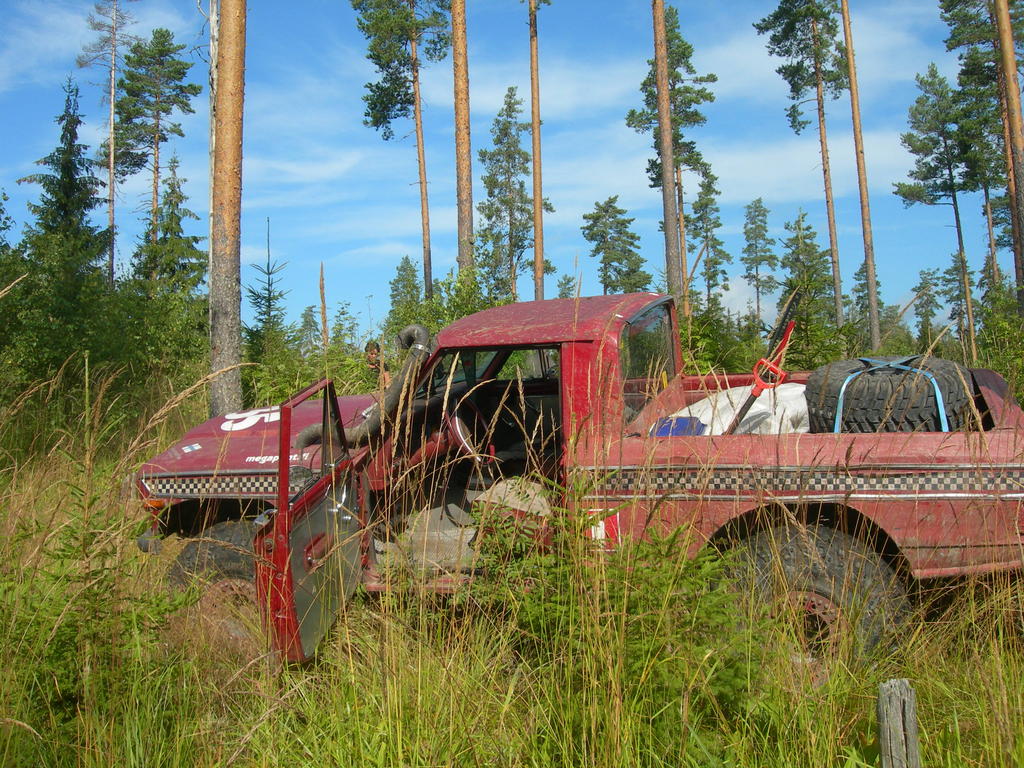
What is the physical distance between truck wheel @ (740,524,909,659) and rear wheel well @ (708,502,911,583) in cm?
4

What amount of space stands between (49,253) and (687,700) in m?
9.46

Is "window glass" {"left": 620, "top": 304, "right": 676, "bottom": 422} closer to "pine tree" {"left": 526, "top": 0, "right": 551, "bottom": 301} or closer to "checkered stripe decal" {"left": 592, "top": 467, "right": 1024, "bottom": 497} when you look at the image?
"checkered stripe decal" {"left": 592, "top": 467, "right": 1024, "bottom": 497}

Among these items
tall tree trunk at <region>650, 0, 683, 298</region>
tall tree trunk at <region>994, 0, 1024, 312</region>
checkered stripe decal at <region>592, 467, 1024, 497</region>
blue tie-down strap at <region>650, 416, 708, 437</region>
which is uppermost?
tall tree trunk at <region>650, 0, 683, 298</region>

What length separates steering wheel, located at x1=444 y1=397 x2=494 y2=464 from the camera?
13.2 ft

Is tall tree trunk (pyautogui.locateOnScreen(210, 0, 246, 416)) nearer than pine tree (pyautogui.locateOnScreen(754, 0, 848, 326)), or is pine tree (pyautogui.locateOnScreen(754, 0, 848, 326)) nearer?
tall tree trunk (pyautogui.locateOnScreen(210, 0, 246, 416))

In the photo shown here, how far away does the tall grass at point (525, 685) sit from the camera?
2178mm

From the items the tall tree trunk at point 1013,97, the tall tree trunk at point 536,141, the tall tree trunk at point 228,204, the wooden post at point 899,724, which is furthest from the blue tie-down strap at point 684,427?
the tall tree trunk at point 536,141

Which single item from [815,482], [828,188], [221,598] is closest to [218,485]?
[221,598]

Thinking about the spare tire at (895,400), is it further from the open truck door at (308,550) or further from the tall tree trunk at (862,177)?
the tall tree trunk at (862,177)

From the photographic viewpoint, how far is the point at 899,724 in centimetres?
184

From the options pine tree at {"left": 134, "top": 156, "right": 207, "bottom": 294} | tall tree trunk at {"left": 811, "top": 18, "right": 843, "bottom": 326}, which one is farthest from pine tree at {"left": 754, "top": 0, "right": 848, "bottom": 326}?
pine tree at {"left": 134, "top": 156, "right": 207, "bottom": 294}

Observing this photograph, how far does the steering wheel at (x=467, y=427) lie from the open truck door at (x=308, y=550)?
24.9 inches

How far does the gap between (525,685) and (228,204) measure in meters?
6.45

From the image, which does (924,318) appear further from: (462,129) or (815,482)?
(462,129)
